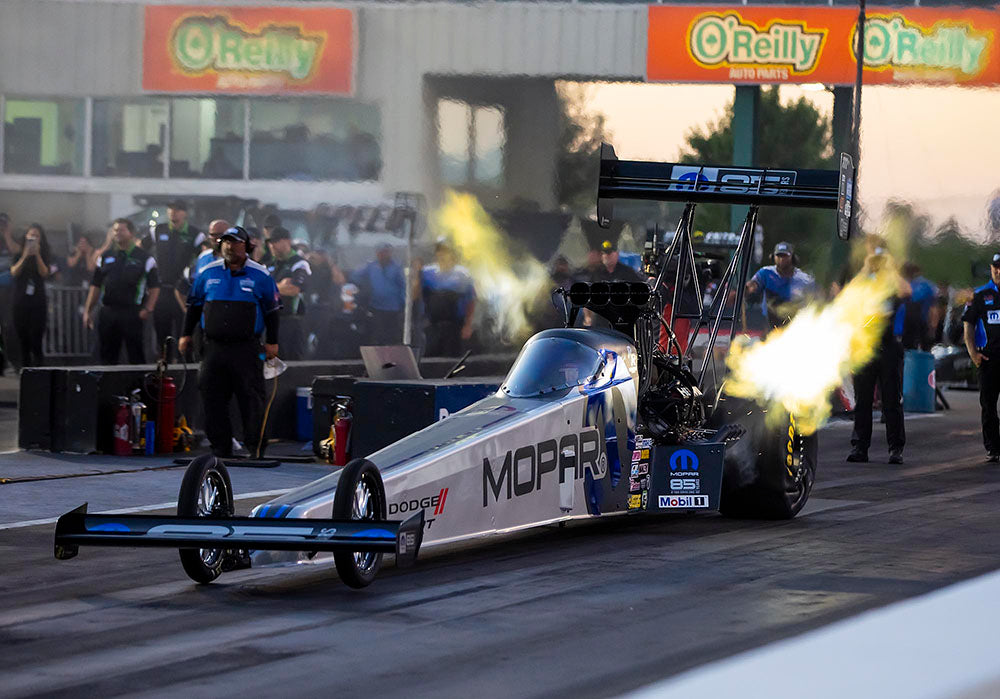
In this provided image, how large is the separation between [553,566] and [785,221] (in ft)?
97.9

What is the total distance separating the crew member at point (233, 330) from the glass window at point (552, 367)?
3.99m

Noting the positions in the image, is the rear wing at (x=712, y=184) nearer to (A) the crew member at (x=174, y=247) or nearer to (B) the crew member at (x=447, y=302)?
(A) the crew member at (x=174, y=247)

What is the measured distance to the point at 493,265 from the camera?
22.3 meters

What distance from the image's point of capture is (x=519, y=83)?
901 inches

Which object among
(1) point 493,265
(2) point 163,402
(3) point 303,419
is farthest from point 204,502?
(1) point 493,265


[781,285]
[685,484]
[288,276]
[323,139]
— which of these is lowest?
[685,484]

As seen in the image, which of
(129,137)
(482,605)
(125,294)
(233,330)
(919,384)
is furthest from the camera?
(129,137)

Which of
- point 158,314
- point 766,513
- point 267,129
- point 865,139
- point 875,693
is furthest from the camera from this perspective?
point 865,139

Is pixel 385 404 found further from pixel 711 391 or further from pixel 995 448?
pixel 995 448

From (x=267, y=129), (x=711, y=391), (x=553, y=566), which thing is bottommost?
(x=553, y=566)

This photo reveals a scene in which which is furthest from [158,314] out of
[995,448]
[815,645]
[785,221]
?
[785,221]

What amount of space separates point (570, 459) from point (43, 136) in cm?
1527

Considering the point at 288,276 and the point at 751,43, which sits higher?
the point at 751,43

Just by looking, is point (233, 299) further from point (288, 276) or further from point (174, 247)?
point (174, 247)
